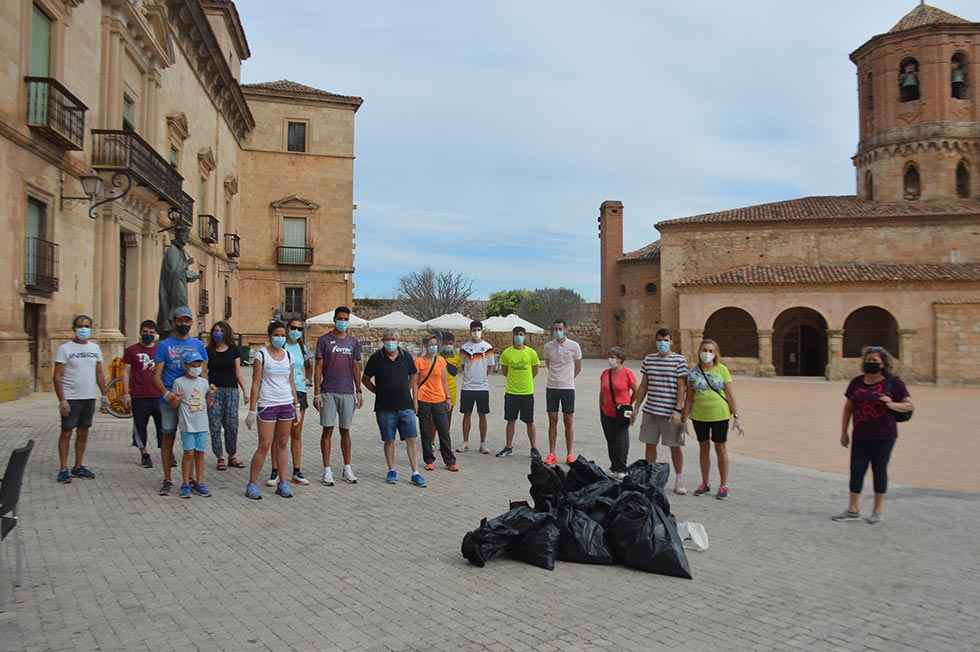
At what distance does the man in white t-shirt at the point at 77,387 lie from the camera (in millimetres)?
7086

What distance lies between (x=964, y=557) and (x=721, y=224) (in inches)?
Result: 1338

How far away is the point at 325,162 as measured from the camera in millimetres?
36812

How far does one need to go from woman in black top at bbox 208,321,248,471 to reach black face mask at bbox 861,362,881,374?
21.5ft

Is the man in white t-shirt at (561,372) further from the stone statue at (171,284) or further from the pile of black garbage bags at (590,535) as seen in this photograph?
the stone statue at (171,284)

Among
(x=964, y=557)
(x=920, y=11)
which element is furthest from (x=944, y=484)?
(x=920, y=11)

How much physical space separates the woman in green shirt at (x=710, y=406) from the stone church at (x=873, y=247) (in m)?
25.5

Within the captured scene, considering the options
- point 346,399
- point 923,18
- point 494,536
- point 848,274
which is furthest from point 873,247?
point 494,536

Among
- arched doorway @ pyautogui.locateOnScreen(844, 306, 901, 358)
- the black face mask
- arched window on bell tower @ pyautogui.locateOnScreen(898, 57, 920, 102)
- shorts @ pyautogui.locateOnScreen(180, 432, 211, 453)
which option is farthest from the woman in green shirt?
arched window on bell tower @ pyautogui.locateOnScreen(898, 57, 920, 102)

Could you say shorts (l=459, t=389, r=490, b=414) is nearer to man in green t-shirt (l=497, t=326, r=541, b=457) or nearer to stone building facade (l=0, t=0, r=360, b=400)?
man in green t-shirt (l=497, t=326, r=541, b=457)

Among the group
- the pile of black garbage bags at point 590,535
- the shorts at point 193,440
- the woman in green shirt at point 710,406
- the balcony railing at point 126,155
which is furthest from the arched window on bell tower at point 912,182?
the shorts at point 193,440

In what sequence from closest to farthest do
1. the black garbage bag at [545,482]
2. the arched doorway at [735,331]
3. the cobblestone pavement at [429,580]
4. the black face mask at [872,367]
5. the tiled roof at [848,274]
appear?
the cobblestone pavement at [429,580]
the black garbage bag at [545,482]
the black face mask at [872,367]
the tiled roof at [848,274]
the arched doorway at [735,331]

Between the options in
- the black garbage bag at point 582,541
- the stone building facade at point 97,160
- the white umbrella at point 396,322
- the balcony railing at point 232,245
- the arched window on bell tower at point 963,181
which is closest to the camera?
the black garbage bag at point 582,541

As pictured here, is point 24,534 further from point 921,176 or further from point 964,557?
point 921,176

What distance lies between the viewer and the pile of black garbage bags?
16.0 ft
